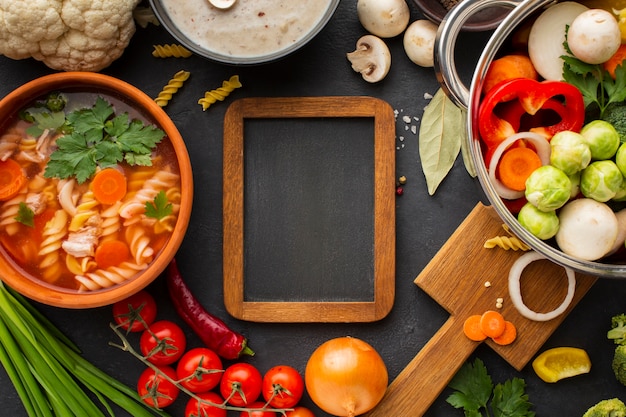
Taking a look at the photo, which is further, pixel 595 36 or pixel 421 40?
pixel 421 40

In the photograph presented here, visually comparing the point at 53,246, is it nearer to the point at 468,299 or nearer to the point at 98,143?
the point at 98,143

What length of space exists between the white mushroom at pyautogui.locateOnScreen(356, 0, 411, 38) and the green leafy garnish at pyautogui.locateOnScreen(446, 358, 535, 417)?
1.05 metres

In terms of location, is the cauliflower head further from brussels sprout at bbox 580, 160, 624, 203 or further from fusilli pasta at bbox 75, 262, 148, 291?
brussels sprout at bbox 580, 160, 624, 203

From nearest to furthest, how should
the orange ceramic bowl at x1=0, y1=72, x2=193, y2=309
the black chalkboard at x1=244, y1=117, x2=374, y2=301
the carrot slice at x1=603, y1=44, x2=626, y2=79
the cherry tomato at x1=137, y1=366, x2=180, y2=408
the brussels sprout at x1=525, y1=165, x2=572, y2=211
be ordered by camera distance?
1. the brussels sprout at x1=525, y1=165, x2=572, y2=211
2. the carrot slice at x1=603, y1=44, x2=626, y2=79
3. the orange ceramic bowl at x1=0, y1=72, x2=193, y2=309
4. the cherry tomato at x1=137, y1=366, x2=180, y2=408
5. the black chalkboard at x1=244, y1=117, x2=374, y2=301

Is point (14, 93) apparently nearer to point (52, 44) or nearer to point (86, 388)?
point (52, 44)

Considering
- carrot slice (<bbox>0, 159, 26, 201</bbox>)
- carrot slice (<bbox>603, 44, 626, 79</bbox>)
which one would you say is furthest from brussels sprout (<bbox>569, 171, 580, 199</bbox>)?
carrot slice (<bbox>0, 159, 26, 201</bbox>)

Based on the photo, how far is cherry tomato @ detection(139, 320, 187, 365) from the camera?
2305mm

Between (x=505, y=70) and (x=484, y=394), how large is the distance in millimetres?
989

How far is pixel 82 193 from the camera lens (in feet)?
7.23

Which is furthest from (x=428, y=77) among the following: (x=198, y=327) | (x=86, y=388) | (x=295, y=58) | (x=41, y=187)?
(x=86, y=388)

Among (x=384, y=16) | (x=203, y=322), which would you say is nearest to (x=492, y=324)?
(x=203, y=322)

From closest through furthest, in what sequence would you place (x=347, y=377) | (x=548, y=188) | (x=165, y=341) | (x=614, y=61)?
(x=548, y=188), (x=614, y=61), (x=347, y=377), (x=165, y=341)

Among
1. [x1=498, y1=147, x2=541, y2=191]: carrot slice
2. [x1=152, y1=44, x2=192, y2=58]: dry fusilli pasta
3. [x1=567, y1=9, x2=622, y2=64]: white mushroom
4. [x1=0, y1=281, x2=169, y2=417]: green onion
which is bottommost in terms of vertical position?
[x1=0, y1=281, x2=169, y2=417]: green onion

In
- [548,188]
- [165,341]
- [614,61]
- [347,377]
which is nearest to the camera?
[548,188]
